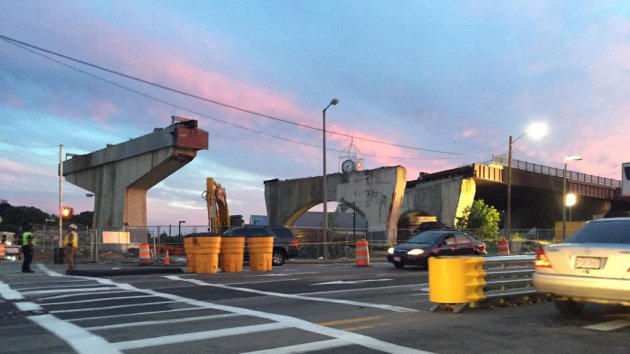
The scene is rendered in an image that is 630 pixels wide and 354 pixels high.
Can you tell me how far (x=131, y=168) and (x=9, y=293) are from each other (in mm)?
20167

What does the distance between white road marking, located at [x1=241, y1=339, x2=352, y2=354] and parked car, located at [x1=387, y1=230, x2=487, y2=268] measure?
12317 mm

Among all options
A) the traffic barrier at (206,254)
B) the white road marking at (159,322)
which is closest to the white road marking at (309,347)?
the white road marking at (159,322)

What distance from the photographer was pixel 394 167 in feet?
139

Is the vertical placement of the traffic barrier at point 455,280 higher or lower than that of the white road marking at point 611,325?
higher

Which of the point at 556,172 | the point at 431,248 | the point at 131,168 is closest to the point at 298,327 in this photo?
the point at 431,248

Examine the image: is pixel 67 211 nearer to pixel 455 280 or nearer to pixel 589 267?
pixel 455 280

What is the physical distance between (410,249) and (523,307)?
9.41 meters

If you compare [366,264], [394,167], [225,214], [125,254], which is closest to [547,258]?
[366,264]

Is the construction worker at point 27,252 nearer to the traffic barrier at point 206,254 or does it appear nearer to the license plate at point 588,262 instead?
the traffic barrier at point 206,254

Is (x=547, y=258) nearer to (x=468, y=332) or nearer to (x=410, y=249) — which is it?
(x=468, y=332)

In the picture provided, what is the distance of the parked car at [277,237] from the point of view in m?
22.5

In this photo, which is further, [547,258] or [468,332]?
[547,258]

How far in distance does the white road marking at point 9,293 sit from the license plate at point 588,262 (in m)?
10.2

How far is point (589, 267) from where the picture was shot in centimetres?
733
